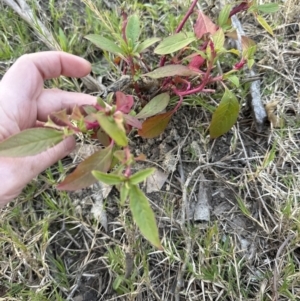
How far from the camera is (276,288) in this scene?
132 centimetres

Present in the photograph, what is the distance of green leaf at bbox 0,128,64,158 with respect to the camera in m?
1.02

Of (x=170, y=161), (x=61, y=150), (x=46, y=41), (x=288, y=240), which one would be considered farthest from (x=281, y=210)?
(x=46, y=41)

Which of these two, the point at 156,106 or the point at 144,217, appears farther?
the point at 156,106

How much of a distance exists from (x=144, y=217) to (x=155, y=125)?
1.76 ft

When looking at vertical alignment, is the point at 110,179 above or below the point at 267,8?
above

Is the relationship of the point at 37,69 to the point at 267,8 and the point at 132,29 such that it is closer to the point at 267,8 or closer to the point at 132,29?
the point at 132,29

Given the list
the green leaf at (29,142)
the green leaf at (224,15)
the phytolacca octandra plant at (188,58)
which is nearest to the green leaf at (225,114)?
the phytolacca octandra plant at (188,58)

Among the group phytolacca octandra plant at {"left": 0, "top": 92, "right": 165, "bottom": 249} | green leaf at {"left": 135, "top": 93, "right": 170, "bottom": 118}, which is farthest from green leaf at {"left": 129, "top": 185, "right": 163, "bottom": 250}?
green leaf at {"left": 135, "top": 93, "right": 170, "bottom": 118}

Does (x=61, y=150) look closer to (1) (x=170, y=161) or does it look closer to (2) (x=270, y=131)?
(1) (x=170, y=161)

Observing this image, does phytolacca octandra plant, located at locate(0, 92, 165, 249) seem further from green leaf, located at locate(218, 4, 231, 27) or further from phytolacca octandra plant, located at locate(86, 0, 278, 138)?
green leaf, located at locate(218, 4, 231, 27)

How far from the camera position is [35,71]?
1.39 meters

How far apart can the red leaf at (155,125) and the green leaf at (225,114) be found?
0.46 ft

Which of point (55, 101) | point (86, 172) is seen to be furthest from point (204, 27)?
point (86, 172)

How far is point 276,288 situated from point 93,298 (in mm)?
553
